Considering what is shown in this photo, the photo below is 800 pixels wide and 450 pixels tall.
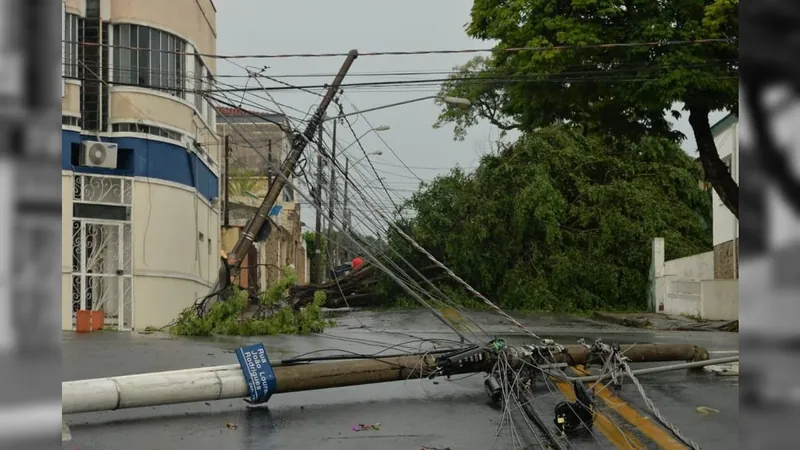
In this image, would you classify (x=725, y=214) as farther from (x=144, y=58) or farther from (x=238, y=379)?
(x=238, y=379)

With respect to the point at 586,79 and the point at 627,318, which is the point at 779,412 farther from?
the point at 627,318

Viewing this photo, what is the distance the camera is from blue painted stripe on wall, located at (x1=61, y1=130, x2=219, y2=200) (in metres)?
20.5

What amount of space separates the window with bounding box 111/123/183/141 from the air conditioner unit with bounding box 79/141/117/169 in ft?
3.41

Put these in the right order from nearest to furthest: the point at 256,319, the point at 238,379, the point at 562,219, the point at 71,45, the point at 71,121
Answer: the point at 238,379
the point at 256,319
the point at 71,45
the point at 71,121
the point at 562,219

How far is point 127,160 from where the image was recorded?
21.7 m

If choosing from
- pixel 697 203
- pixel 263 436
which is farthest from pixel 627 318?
pixel 263 436

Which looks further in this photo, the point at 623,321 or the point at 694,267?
the point at 694,267

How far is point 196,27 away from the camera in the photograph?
24.7 m

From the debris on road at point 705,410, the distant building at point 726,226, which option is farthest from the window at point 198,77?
the debris on road at point 705,410

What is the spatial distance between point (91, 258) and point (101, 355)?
921 cm

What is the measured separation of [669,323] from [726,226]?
19.4ft

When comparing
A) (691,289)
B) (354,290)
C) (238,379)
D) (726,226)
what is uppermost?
(726,226)

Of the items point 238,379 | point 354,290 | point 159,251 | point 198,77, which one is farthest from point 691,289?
point 238,379

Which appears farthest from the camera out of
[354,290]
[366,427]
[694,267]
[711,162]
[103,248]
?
[354,290]
